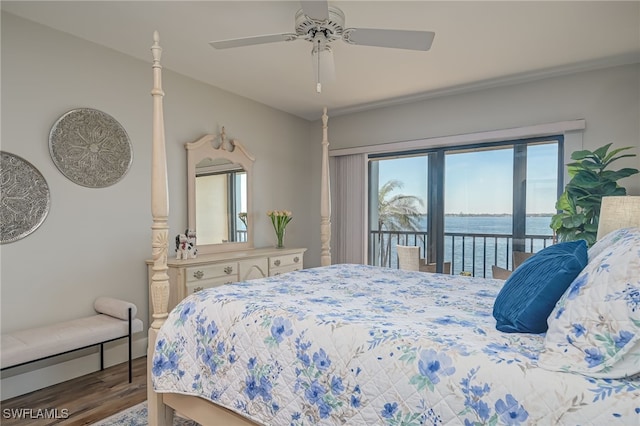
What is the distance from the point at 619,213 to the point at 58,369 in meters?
3.86

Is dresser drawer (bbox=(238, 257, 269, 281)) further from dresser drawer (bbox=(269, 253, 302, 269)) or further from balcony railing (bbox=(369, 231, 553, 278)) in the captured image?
balcony railing (bbox=(369, 231, 553, 278))

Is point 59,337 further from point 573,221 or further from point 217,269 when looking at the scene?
point 573,221

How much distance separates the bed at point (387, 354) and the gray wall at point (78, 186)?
134cm

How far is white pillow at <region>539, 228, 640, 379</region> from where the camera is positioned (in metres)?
0.95

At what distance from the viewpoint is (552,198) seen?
372cm

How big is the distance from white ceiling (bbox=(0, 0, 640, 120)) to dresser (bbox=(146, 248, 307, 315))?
174cm

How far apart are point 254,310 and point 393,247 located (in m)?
3.50

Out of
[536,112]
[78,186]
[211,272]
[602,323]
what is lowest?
[211,272]

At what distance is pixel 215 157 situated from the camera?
3861 mm

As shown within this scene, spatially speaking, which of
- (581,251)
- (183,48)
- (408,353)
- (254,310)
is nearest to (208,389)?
(254,310)

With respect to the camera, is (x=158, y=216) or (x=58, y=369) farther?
(x=58, y=369)

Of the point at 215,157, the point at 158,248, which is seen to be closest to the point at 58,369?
the point at 158,248

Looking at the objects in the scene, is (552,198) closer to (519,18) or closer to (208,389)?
(519,18)

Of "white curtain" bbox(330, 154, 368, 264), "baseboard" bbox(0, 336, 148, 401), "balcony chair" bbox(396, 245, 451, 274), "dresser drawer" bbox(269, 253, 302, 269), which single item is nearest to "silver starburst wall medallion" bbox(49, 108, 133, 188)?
"baseboard" bbox(0, 336, 148, 401)
